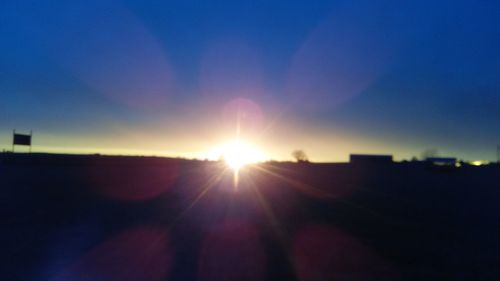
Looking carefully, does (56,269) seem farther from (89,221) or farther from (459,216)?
(459,216)

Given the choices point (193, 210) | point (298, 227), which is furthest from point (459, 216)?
point (193, 210)

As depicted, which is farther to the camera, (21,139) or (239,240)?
(21,139)

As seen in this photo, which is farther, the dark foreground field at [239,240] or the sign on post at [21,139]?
the sign on post at [21,139]

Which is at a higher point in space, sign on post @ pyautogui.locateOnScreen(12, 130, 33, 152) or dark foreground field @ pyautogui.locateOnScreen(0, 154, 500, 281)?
sign on post @ pyautogui.locateOnScreen(12, 130, 33, 152)

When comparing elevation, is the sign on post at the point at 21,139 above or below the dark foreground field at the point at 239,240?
above

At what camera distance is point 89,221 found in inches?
620

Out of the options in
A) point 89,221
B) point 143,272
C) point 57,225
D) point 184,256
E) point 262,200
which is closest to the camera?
point 143,272

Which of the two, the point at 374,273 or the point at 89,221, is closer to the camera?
the point at 374,273

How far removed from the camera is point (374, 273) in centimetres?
966

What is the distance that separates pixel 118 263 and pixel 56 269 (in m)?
1.08

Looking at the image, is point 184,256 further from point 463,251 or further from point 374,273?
point 463,251

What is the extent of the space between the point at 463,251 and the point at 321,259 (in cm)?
368

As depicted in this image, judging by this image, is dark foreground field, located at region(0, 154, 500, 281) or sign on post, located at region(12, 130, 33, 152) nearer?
dark foreground field, located at region(0, 154, 500, 281)

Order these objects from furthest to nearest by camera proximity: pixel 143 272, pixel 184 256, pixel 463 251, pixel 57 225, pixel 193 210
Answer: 1. pixel 193 210
2. pixel 57 225
3. pixel 463 251
4. pixel 184 256
5. pixel 143 272
